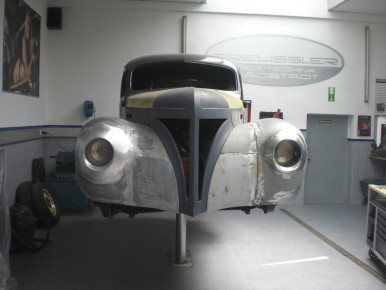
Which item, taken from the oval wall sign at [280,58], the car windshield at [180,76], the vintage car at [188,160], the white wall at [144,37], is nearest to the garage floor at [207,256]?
the vintage car at [188,160]

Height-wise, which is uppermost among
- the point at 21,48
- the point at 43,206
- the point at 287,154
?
the point at 21,48

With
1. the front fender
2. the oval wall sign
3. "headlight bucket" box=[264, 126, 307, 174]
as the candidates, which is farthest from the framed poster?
the front fender

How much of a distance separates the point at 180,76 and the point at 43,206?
2.91 m

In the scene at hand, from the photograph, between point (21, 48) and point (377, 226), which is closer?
point (377, 226)

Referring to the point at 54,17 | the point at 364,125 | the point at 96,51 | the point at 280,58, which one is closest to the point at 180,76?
the point at 96,51

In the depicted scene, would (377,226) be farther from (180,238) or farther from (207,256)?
(180,238)

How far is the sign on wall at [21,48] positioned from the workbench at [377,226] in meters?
5.21

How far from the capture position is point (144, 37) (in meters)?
6.51

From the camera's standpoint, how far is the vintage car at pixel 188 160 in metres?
2.38

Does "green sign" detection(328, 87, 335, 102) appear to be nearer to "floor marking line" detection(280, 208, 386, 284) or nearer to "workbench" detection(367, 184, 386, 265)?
"floor marking line" detection(280, 208, 386, 284)

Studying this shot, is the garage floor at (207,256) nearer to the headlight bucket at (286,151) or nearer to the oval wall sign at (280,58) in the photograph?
the headlight bucket at (286,151)

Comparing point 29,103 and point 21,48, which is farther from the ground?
point 21,48

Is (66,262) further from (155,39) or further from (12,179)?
(155,39)

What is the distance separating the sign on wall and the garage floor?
235cm
